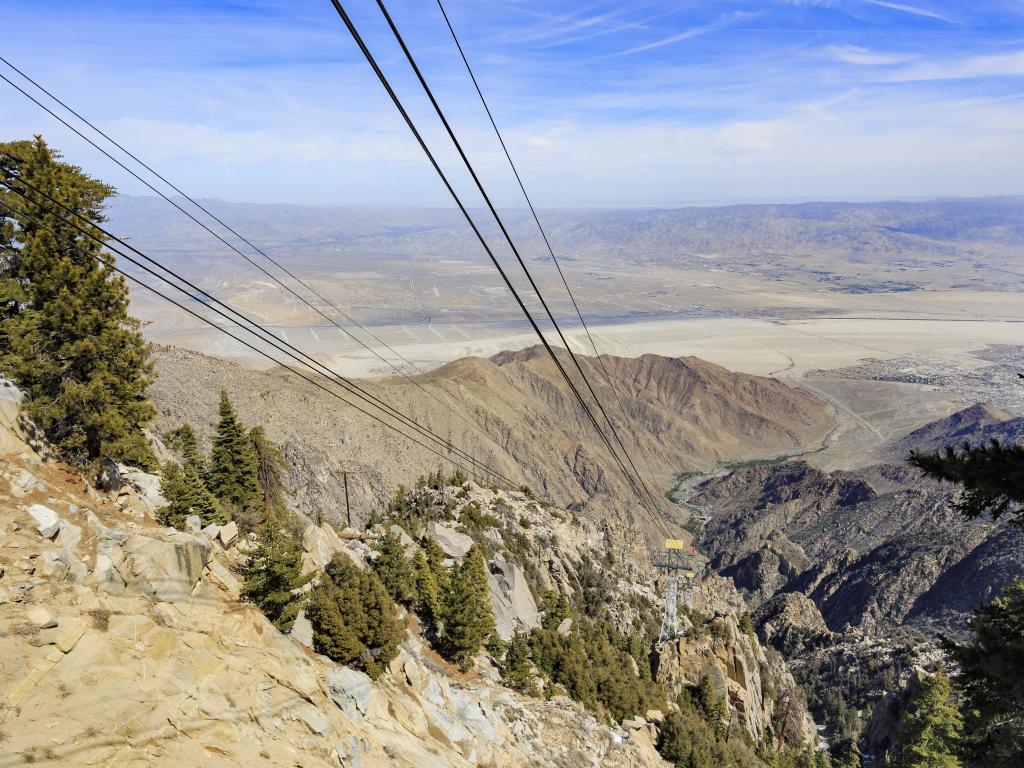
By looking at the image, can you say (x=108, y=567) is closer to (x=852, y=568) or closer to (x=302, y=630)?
(x=302, y=630)

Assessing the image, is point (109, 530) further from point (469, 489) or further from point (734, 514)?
point (734, 514)

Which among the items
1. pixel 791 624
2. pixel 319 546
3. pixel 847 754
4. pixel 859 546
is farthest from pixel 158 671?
pixel 859 546

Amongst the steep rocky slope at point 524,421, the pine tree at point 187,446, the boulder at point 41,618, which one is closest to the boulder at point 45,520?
the boulder at point 41,618

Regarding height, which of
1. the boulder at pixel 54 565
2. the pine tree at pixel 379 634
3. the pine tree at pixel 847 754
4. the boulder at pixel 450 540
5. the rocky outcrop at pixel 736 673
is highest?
the boulder at pixel 54 565

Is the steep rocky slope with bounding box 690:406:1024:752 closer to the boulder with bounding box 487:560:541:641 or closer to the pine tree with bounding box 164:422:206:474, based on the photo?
the boulder with bounding box 487:560:541:641

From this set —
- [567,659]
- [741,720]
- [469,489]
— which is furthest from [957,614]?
[567,659]

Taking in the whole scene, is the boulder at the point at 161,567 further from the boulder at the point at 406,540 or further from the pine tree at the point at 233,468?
the boulder at the point at 406,540
